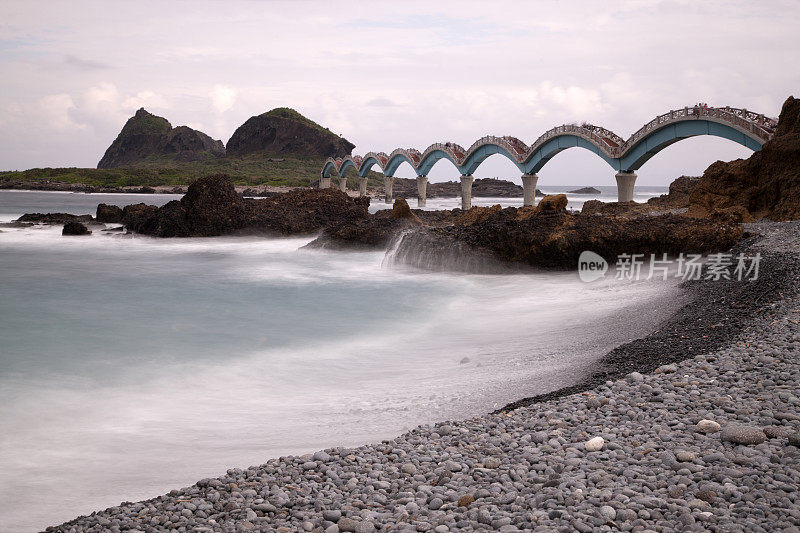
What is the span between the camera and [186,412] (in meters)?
A: 8.23

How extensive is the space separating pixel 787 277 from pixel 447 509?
860 centimetres

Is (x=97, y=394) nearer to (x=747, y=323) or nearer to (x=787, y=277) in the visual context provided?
(x=747, y=323)

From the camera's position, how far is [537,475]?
4484 mm

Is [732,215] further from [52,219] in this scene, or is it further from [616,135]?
[52,219]

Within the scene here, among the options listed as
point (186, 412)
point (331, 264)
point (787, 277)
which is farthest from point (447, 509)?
point (331, 264)

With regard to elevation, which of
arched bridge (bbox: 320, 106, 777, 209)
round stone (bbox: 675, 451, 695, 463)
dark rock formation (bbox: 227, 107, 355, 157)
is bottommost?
round stone (bbox: 675, 451, 695, 463)

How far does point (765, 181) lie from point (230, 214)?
22705 millimetres

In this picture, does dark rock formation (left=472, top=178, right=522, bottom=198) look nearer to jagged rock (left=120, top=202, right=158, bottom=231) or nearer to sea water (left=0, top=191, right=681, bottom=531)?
jagged rock (left=120, top=202, right=158, bottom=231)

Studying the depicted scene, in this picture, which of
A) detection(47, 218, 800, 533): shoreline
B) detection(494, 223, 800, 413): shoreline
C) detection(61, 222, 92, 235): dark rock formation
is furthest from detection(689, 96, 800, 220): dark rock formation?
detection(61, 222, 92, 235): dark rock formation

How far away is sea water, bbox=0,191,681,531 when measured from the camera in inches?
259

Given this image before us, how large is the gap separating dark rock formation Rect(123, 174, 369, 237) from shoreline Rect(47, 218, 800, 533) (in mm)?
23687

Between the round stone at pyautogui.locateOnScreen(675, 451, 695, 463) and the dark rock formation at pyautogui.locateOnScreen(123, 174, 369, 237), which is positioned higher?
the dark rock formation at pyautogui.locateOnScreen(123, 174, 369, 237)

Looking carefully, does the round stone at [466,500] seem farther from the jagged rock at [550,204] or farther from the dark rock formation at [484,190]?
the dark rock formation at [484,190]

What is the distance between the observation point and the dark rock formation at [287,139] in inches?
6703
